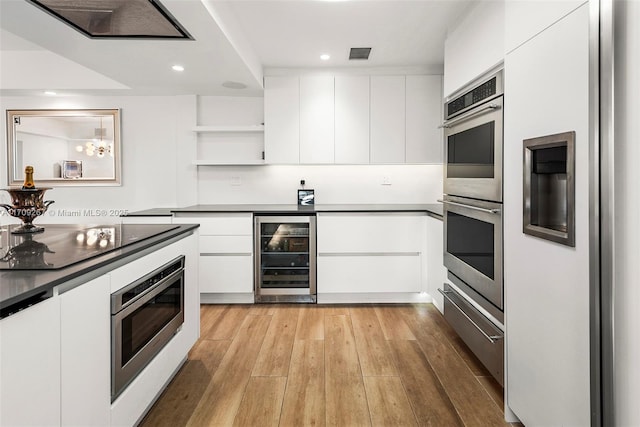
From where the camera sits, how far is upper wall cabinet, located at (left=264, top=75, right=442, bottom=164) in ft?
13.0

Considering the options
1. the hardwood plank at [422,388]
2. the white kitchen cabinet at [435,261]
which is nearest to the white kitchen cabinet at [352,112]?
the white kitchen cabinet at [435,261]

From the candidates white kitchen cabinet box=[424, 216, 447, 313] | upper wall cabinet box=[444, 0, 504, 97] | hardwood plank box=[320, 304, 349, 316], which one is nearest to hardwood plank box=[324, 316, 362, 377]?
hardwood plank box=[320, 304, 349, 316]

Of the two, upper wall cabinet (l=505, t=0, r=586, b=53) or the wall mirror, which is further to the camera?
the wall mirror

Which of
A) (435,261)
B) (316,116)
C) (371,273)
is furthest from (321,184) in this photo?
(435,261)

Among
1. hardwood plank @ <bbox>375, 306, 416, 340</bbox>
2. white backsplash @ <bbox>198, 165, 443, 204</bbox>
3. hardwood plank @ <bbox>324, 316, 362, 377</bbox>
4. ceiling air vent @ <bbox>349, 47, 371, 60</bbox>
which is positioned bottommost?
hardwood plank @ <bbox>324, 316, 362, 377</bbox>

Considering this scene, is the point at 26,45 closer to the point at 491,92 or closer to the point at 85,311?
the point at 85,311

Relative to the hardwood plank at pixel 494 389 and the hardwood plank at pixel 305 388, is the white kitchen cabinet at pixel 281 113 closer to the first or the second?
the hardwood plank at pixel 305 388

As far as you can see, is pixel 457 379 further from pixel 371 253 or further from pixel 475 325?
pixel 371 253

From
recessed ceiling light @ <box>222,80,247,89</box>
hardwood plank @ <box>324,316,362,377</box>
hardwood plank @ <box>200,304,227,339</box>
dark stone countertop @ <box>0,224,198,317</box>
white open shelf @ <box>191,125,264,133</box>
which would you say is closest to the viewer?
dark stone countertop @ <box>0,224,198,317</box>

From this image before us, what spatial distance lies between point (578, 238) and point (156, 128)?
4.08m

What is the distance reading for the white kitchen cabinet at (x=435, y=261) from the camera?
10.4ft

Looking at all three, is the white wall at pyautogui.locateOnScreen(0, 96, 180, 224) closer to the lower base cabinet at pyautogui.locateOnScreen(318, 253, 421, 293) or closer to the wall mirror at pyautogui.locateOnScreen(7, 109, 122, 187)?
the wall mirror at pyautogui.locateOnScreen(7, 109, 122, 187)

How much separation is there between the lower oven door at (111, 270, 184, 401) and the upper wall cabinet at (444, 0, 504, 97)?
2.07m

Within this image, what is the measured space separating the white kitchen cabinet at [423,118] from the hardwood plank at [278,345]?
1971mm
